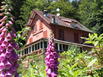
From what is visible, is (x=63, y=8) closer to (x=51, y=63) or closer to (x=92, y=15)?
(x=92, y=15)

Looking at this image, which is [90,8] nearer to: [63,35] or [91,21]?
[91,21]

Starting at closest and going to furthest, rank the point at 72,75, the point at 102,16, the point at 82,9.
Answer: the point at 72,75 → the point at 102,16 → the point at 82,9

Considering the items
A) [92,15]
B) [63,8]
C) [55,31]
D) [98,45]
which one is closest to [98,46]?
[98,45]

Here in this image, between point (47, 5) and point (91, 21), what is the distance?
39.3ft

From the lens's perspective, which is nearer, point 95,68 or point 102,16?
point 95,68

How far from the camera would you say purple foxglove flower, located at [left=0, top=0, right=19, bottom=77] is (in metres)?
2.22

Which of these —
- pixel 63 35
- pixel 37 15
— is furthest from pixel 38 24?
pixel 63 35

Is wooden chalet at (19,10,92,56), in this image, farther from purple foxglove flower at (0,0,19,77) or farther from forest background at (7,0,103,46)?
purple foxglove flower at (0,0,19,77)

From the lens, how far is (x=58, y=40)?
137 feet

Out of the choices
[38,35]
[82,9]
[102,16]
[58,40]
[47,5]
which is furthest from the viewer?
[82,9]

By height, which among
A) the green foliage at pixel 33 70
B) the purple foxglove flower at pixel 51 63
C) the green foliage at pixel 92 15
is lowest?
the green foliage at pixel 33 70

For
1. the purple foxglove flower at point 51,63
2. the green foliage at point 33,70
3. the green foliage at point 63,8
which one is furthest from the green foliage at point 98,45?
the green foliage at point 63,8

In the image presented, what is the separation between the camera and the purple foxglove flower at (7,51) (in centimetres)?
222

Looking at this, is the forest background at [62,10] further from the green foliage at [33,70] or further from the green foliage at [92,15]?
the green foliage at [33,70]
